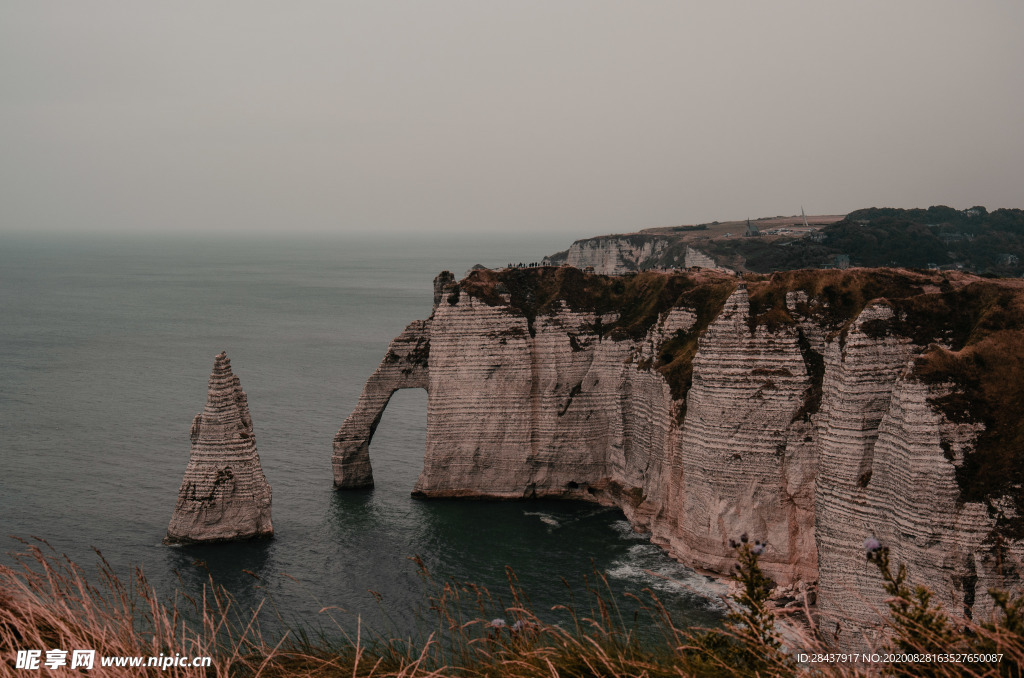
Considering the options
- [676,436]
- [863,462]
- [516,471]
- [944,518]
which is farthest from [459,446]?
[944,518]

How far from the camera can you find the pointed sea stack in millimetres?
36625

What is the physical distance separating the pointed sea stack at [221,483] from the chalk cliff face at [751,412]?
7944 mm

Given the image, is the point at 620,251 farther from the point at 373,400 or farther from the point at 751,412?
the point at 751,412

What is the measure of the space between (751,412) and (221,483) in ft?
76.1

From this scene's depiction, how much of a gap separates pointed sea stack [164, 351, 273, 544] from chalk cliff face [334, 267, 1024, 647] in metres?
7.94

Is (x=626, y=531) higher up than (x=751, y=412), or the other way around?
(x=751, y=412)

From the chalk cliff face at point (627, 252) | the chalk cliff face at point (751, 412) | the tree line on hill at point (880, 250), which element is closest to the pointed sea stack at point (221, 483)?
the chalk cliff face at point (751, 412)

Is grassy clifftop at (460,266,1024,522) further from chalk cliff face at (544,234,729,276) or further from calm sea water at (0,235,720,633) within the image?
chalk cliff face at (544,234,729,276)

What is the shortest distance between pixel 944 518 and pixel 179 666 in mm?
22544

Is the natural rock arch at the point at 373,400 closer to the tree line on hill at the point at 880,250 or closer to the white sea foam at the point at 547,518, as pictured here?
the white sea foam at the point at 547,518

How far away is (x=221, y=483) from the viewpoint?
3700cm

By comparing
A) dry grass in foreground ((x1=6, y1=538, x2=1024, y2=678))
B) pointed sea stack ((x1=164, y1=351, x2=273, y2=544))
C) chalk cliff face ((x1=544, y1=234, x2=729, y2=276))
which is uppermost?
chalk cliff face ((x1=544, y1=234, x2=729, y2=276))

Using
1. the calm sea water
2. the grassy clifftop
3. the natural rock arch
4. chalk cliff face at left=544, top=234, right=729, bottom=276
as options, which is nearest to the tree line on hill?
chalk cliff face at left=544, top=234, right=729, bottom=276

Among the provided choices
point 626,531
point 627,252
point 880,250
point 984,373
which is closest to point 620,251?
point 627,252
